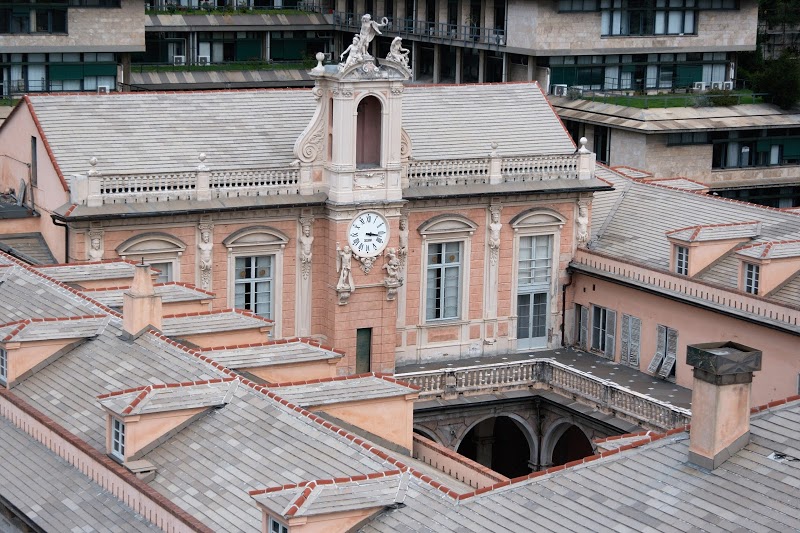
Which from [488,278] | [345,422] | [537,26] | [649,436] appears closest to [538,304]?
[488,278]

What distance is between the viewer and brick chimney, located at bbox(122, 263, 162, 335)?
51.6m

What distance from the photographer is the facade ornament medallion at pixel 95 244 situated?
6656cm

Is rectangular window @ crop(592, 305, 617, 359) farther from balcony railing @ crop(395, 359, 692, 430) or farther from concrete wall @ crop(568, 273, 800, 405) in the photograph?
balcony railing @ crop(395, 359, 692, 430)

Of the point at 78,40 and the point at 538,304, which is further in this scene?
the point at 78,40

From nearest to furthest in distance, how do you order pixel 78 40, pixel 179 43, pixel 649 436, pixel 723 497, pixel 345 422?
pixel 723 497, pixel 649 436, pixel 345 422, pixel 78 40, pixel 179 43

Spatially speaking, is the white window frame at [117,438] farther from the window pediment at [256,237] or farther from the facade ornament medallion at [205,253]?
the window pediment at [256,237]

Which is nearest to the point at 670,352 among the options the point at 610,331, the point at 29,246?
the point at 610,331

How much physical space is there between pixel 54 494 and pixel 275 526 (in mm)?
8188

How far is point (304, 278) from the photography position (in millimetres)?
70812

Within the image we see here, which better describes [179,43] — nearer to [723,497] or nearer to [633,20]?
[633,20]

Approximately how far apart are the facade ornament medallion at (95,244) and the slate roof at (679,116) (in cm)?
4481

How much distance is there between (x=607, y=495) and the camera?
39.5 m

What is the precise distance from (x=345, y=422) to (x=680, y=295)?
24.7 m

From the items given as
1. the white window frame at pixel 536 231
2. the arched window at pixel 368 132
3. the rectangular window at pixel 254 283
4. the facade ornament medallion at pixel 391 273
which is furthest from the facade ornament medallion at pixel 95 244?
the white window frame at pixel 536 231
